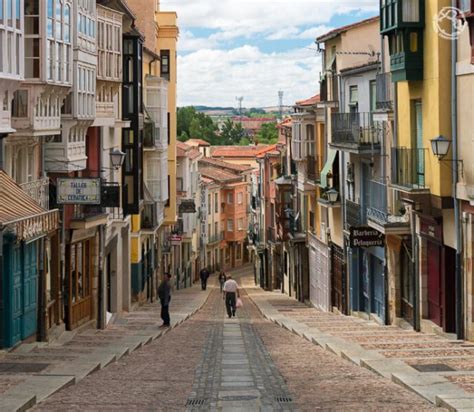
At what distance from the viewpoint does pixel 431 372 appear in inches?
606

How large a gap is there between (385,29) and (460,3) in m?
3.83

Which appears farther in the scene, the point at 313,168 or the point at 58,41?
the point at 313,168

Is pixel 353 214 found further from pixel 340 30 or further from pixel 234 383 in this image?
pixel 234 383

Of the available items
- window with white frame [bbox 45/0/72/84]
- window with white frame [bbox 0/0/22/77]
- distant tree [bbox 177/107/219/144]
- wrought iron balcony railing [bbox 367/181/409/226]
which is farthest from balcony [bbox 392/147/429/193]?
distant tree [bbox 177/107/219/144]

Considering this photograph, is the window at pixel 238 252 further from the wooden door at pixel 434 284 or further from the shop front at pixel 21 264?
the wooden door at pixel 434 284

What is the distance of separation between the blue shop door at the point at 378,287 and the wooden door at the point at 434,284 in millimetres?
5311

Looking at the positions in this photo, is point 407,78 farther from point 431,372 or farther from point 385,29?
point 431,372

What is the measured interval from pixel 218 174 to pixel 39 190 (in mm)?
75477

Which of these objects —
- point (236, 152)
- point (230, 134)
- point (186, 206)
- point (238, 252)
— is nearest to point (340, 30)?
Answer: point (186, 206)

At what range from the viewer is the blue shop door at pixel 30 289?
22.5 meters

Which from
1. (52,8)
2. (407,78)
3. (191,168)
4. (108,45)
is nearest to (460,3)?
(407,78)

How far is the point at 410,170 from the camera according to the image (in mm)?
24203

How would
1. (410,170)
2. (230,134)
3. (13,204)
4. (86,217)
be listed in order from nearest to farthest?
(13,204) → (410,170) → (86,217) → (230,134)

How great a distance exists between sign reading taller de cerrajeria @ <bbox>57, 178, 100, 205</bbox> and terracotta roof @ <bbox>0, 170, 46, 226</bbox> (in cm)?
412
